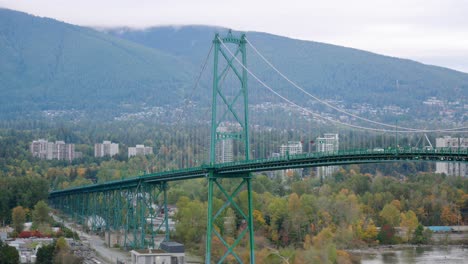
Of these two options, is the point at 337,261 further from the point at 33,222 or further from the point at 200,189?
the point at 200,189

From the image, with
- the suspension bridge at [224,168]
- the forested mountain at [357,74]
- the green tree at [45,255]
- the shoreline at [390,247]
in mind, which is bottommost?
the shoreline at [390,247]

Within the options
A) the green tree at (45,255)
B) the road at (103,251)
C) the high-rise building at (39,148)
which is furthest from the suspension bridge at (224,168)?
the high-rise building at (39,148)

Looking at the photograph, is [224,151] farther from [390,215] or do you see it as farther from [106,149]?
[106,149]

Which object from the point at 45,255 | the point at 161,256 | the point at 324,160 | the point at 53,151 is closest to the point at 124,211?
the point at 45,255

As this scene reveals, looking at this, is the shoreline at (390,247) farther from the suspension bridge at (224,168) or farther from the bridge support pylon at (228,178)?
the bridge support pylon at (228,178)

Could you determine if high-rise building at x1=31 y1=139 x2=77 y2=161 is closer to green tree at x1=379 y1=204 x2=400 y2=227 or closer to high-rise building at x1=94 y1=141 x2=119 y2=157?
high-rise building at x1=94 y1=141 x2=119 y2=157
